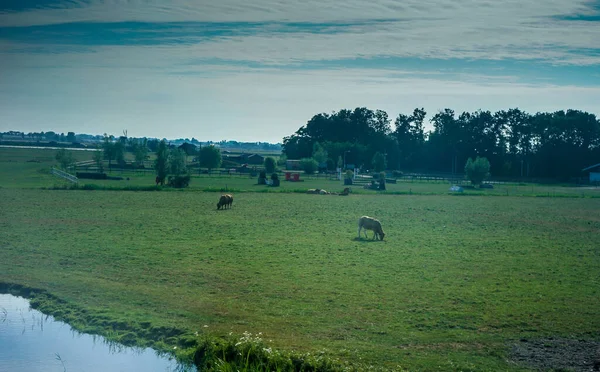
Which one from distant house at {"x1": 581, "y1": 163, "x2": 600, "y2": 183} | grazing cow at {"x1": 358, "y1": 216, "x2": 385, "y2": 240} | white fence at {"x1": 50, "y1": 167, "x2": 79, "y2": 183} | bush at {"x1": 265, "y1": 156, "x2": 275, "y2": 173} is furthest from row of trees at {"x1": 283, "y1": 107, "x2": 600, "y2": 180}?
grazing cow at {"x1": 358, "y1": 216, "x2": 385, "y2": 240}

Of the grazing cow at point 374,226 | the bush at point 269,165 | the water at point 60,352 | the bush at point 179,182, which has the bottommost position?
the water at point 60,352

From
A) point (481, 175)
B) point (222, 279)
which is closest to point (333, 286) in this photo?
point (222, 279)

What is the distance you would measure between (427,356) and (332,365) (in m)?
2.04

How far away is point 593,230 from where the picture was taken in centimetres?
3353

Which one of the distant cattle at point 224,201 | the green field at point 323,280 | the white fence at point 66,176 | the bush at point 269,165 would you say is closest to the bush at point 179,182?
the white fence at point 66,176

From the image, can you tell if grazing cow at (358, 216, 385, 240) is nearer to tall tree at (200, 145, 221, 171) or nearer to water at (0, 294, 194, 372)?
water at (0, 294, 194, 372)

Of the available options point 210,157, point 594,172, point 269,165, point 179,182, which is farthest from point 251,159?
point 179,182

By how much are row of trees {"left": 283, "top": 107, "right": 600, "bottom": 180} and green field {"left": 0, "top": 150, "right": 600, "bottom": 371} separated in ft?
263

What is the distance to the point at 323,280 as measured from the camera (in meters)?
18.9

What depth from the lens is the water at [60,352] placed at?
13148mm

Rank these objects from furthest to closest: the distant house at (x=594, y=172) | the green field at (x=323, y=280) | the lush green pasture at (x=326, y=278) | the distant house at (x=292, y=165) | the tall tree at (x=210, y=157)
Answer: the distant house at (x=292, y=165), the tall tree at (x=210, y=157), the distant house at (x=594, y=172), the lush green pasture at (x=326, y=278), the green field at (x=323, y=280)

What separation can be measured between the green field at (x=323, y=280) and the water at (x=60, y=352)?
1.42 feet

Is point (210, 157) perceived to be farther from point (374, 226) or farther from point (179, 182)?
point (374, 226)

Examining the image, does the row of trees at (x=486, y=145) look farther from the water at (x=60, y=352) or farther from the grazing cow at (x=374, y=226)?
the water at (x=60, y=352)
